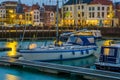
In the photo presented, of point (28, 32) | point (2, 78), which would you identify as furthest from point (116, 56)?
point (28, 32)

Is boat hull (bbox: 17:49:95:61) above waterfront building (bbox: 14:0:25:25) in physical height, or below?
below

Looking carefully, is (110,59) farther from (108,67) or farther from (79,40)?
(79,40)

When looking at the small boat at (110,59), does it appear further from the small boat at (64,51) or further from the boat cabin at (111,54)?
the small boat at (64,51)

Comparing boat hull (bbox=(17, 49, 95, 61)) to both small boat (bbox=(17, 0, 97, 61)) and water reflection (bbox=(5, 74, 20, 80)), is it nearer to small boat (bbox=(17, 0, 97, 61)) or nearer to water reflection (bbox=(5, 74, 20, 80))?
small boat (bbox=(17, 0, 97, 61))

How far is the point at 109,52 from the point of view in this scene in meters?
26.8

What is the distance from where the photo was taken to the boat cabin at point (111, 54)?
2641 cm

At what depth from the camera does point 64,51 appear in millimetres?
35938

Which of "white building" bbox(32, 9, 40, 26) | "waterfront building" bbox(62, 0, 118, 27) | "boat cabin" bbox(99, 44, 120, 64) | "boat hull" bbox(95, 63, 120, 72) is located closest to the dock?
"boat hull" bbox(95, 63, 120, 72)

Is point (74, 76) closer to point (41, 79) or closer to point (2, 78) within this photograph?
point (41, 79)

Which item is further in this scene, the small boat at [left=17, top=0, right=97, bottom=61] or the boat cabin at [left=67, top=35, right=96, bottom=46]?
the boat cabin at [left=67, top=35, right=96, bottom=46]

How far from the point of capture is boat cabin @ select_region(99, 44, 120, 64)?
1040 inches

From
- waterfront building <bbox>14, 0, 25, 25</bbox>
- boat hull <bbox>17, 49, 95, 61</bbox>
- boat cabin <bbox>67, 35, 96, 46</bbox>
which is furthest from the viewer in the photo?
waterfront building <bbox>14, 0, 25, 25</bbox>

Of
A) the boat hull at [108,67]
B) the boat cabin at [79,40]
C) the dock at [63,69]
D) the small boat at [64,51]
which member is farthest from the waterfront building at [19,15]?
the boat hull at [108,67]

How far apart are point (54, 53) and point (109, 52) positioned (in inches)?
358
